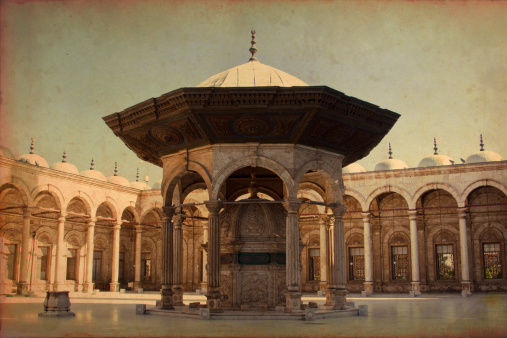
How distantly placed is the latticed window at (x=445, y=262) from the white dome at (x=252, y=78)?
14.8 m

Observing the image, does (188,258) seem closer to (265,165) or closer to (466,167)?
(466,167)

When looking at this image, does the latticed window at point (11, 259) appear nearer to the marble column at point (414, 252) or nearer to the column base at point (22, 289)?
the column base at point (22, 289)

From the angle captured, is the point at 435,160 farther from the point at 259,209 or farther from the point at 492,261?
the point at 259,209

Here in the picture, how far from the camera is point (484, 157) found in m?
24.9

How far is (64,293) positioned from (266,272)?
4.03m

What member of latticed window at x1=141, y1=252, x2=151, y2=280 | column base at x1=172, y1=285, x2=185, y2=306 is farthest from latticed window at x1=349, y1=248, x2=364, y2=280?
column base at x1=172, y1=285, x2=185, y2=306

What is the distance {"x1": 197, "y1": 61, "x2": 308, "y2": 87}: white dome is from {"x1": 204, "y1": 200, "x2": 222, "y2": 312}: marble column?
258 cm

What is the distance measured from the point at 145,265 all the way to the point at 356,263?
11457mm

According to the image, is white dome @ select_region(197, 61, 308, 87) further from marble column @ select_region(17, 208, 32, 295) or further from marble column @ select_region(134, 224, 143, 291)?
marble column @ select_region(134, 224, 143, 291)

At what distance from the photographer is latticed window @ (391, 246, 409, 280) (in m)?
24.0

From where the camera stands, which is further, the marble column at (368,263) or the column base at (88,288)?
the column base at (88,288)

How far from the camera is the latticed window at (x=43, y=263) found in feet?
78.9

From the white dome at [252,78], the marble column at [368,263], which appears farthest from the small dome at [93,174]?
the white dome at [252,78]

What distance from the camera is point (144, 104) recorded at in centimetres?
1012
